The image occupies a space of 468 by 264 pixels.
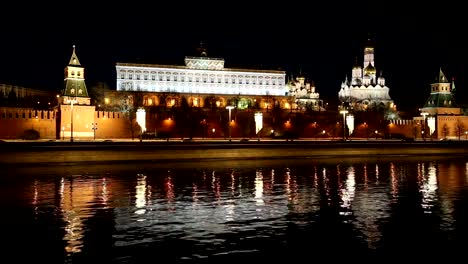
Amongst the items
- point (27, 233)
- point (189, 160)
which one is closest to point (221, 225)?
point (27, 233)

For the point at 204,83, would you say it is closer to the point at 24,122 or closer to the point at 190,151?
the point at 24,122

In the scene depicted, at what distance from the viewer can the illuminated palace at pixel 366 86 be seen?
4825 inches

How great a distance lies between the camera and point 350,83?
13012cm

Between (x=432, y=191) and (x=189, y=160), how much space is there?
17.4 metres

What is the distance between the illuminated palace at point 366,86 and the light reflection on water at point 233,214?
99565 mm

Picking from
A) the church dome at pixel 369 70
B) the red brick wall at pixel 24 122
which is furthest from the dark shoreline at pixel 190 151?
the church dome at pixel 369 70

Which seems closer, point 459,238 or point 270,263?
point 270,263

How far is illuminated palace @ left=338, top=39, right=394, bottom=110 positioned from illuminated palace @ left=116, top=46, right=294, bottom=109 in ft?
61.4

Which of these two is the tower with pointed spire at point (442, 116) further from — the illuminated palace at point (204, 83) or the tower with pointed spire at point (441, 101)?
the illuminated palace at point (204, 83)

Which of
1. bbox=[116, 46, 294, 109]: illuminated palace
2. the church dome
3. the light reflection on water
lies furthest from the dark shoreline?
the church dome

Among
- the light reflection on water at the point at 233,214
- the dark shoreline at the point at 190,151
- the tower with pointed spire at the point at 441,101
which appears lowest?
the light reflection on water at the point at 233,214

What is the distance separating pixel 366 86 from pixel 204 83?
1449 inches

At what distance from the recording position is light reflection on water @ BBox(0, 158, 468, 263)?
11023 millimetres

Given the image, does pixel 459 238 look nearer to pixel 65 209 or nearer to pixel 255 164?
pixel 65 209
